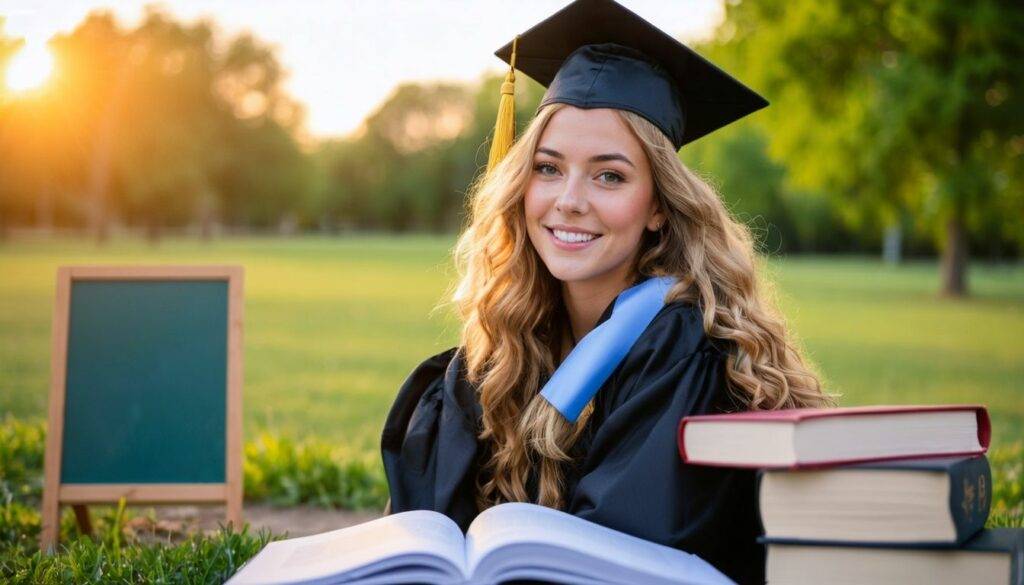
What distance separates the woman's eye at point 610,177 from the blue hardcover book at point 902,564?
4.01 feet

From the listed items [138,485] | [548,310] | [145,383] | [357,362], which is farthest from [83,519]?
[357,362]

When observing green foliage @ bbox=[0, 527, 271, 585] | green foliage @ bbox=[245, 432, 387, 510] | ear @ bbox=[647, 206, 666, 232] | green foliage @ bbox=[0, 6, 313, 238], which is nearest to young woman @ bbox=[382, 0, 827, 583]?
ear @ bbox=[647, 206, 666, 232]

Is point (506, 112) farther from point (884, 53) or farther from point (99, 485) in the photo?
point (884, 53)

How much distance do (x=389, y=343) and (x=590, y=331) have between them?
11.0 meters

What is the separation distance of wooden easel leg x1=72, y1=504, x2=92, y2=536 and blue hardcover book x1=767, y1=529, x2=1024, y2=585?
2957mm

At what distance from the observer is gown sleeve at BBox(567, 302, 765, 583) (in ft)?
7.45

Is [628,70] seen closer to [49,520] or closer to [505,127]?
[505,127]

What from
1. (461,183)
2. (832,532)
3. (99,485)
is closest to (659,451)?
(832,532)

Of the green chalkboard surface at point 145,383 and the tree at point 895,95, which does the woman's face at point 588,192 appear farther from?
the tree at point 895,95

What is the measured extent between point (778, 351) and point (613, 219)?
0.58 meters

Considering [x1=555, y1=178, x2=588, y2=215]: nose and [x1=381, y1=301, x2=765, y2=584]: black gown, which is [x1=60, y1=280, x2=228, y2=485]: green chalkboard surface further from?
[x1=555, y1=178, x2=588, y2=215]: nose

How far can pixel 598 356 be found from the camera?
102 inches

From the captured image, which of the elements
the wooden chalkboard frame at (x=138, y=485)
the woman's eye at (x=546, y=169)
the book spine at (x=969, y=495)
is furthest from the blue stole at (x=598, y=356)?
the wooden chalkboard frame at (x=138, y=485)

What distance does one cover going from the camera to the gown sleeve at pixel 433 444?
9.11 feet
